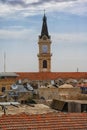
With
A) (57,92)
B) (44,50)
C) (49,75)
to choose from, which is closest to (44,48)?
(44,50)

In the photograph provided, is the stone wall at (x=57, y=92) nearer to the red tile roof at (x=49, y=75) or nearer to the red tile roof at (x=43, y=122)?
the red tile roof at (x=43, y=122)

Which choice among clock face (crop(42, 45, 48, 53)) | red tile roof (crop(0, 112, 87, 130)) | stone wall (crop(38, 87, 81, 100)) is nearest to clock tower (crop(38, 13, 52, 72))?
clock face (crop(42, 45, 48, 53))

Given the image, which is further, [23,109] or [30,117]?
[23,109]

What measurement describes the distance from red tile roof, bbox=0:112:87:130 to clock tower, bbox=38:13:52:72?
4332cm

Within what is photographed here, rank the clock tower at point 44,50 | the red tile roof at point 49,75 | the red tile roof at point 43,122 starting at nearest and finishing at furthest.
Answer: the red tile roof at point 43,122, the red tile roof at point 49,75, the clock tower at point 44,50

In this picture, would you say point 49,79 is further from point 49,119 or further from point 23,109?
point 49,119

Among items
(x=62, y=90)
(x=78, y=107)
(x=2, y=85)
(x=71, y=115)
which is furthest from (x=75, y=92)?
(x=71, y=115)

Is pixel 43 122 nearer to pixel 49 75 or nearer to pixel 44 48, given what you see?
pixel 49 75

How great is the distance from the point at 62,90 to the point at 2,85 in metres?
9.83

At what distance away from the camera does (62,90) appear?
35.2 meters

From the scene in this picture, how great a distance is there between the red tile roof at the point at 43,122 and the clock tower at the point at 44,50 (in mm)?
43320

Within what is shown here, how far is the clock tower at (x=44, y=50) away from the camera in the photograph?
59.1m

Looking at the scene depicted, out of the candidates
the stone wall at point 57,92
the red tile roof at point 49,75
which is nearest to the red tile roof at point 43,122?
the stone wall at point 57,92

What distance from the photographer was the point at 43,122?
14977 millimetres
